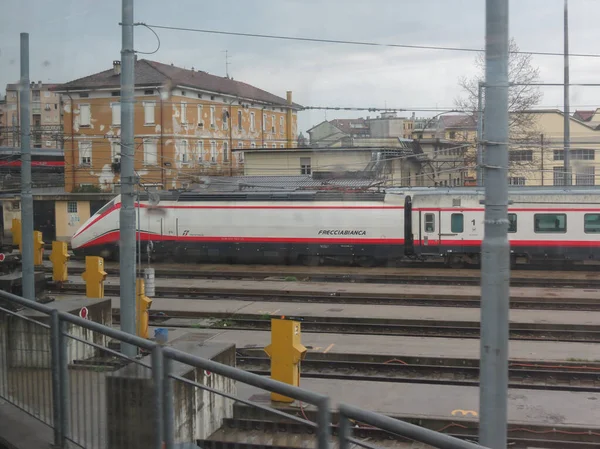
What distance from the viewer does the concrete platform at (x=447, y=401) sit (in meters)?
6.72

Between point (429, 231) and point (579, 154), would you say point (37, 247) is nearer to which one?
point (429, 231)

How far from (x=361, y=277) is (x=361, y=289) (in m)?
1.57

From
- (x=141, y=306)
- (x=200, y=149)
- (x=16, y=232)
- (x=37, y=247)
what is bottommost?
(x=141, y=306)

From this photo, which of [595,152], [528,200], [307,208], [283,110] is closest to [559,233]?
[528,200]

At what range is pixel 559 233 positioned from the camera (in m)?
16.3

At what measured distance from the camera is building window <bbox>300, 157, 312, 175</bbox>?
60.7 ft

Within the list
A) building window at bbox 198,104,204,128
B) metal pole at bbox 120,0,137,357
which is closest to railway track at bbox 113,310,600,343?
building window at bbox 198,104,204,128

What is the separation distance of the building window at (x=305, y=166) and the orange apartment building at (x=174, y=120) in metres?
2.40

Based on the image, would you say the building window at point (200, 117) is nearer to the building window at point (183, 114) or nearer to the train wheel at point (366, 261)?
the building window at point (183, 114)

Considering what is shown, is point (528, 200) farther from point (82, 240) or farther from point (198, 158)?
point (82, 240)

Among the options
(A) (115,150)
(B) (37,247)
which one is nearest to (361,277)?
(A) (115,150)

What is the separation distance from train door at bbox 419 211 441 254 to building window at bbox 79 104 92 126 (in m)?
7.87

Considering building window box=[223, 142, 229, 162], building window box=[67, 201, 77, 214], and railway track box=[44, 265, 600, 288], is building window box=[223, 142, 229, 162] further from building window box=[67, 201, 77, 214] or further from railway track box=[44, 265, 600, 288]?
building window box=[67, 201, 77, 214]

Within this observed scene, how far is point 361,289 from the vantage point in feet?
48.2
